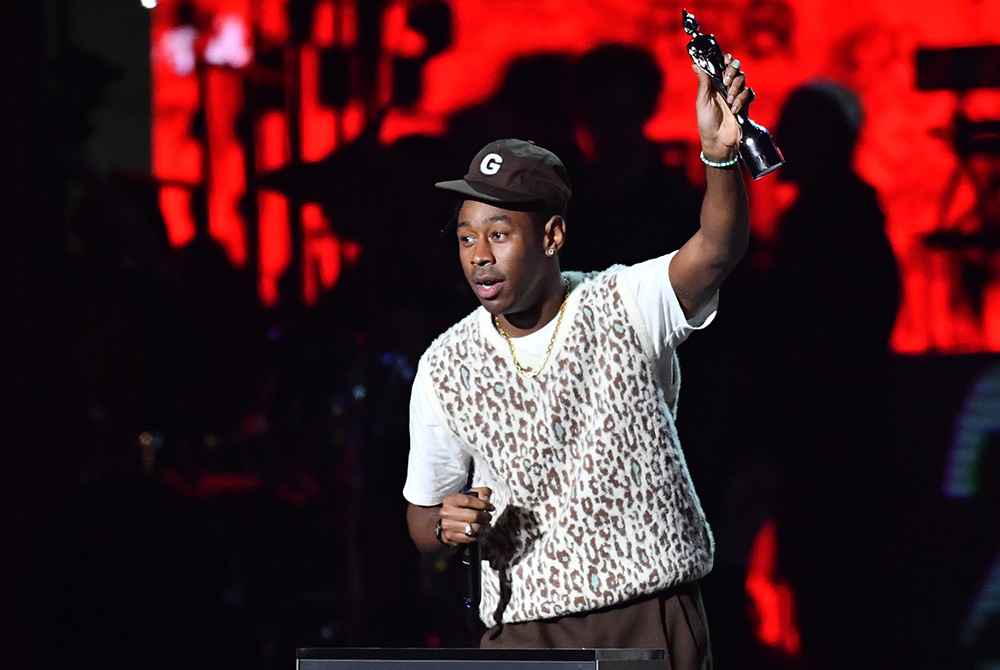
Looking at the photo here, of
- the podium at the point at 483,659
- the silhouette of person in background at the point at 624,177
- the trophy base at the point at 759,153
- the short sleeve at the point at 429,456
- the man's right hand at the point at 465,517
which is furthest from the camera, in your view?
the silhouette of person in background at the point at 624,177

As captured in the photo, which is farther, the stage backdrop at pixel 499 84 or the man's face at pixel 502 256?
the stage backdrop at pixel 499 84

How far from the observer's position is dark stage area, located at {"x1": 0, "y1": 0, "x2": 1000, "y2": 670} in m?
2.96

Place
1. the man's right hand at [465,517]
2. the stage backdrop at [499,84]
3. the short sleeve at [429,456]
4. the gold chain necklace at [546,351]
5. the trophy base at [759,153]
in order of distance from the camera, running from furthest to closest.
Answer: the stage backdrop at [499,84]
the short sleeve at [429,456]
the gold chain necklace at [546,351]
the man's right hand at [465,517]
the trophy base at [759,153]

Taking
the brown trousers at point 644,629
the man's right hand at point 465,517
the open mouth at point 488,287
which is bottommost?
the brown trousers at point 644,629

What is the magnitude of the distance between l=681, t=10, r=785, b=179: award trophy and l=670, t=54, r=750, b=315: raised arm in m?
0.01

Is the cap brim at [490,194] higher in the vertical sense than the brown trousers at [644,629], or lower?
higher

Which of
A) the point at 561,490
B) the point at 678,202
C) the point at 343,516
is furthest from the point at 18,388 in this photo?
the point at 561,490

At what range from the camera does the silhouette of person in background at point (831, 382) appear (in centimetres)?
296

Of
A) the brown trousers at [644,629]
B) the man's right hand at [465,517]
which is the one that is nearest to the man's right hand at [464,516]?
the man's right hand at [465,517]

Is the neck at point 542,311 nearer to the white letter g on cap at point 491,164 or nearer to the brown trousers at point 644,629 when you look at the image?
the white letter g on cap at point 491,164

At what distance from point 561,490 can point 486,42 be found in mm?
1767

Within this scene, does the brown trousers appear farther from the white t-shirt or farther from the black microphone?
the white t-shirt

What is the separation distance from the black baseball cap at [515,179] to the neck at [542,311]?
13cm

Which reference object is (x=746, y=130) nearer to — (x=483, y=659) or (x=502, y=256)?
(x=502, y=256)
